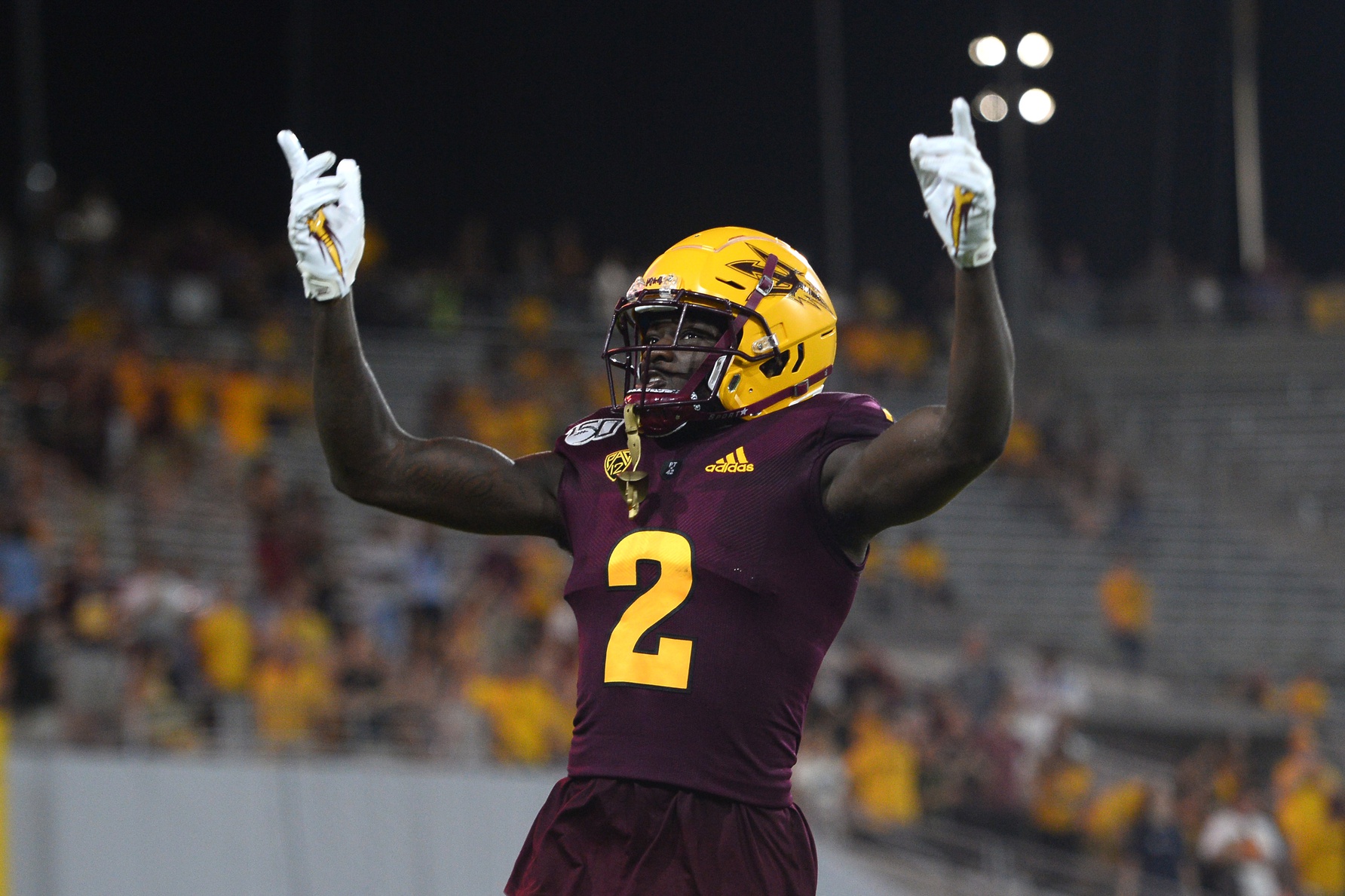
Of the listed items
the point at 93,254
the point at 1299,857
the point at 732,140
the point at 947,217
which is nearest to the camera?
the point at 947,217

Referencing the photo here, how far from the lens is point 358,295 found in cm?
1421

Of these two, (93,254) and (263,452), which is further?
(93,254)

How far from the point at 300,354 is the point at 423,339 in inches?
81.1

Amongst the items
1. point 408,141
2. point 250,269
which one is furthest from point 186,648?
point 408,141

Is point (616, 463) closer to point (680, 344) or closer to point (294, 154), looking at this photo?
point (680, 344)

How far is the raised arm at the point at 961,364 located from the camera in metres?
2.48

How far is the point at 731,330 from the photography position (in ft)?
9.47

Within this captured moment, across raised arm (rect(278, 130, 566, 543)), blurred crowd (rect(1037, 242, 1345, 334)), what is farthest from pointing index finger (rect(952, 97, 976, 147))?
blurred crowd (rect(1037, 242, 1345, 334))

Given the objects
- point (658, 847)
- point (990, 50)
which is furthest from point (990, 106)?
point (658, 847)

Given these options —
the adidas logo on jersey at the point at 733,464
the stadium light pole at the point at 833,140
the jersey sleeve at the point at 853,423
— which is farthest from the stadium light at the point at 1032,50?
the adidas logo on jersey at the point at 733,464

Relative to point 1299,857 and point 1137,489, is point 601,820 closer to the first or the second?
point 1299,857

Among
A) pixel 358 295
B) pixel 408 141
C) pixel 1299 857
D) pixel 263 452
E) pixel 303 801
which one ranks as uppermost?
pixel 408 141

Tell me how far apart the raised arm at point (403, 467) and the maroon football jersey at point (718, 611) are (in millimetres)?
233

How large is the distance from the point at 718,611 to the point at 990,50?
15793 millimetres
